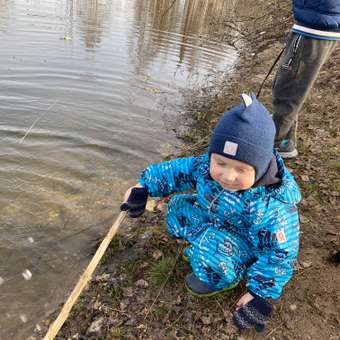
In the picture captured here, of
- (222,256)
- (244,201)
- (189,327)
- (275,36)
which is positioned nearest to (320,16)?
(244,201)

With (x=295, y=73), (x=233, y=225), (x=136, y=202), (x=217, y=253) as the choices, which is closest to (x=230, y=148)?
(x=233, y=225)

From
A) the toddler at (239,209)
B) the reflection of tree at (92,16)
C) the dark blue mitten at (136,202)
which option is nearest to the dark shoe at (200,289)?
the toddler at (239,209)

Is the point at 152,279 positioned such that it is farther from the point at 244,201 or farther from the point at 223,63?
the point at 223,63

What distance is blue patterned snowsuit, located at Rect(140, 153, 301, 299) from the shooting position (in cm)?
251

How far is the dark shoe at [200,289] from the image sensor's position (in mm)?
2867

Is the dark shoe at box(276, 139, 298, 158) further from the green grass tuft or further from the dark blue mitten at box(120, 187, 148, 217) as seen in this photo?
the dark blue mitten at box(120, 187, 148, 217)

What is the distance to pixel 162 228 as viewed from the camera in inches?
155

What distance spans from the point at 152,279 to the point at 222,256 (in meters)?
0.77

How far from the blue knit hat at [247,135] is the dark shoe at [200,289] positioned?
1.06 metres

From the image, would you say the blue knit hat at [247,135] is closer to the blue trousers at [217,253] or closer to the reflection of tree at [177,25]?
the blue trousers at [217,253]

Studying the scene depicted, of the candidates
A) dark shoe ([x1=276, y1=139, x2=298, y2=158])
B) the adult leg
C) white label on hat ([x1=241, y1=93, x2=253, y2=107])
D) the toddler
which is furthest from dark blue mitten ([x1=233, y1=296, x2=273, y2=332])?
dark shoe ([x1=276, y1=139, x2=298, y2=158])

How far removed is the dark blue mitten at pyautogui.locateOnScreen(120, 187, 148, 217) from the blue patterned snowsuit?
72 millimetres

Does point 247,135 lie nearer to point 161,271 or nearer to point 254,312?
point 254,312

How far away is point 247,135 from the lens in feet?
7.47
